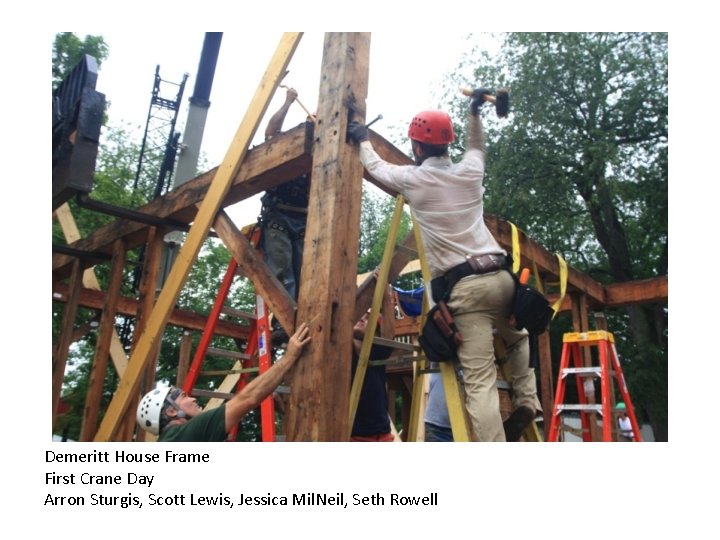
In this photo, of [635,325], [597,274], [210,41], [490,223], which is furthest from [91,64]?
[597,274]

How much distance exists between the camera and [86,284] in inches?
300

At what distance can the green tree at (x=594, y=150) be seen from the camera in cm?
1349

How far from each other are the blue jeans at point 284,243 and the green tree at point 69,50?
11.2 m

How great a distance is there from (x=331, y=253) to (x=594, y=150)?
1123 centimetres

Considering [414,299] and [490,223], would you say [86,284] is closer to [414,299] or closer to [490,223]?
[414,299]

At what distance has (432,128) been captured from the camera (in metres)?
3.39

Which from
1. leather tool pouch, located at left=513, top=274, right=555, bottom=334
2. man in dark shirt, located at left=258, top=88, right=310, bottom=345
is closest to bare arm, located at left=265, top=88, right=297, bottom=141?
man in dark shirt, located at left=258, top=88, right=310, bottom=345

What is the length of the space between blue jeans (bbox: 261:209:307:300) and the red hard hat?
1.67m

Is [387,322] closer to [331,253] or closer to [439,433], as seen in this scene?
[439,433]

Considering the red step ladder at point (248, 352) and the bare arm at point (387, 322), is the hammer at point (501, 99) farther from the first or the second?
the red step ladder at point (248, 352)

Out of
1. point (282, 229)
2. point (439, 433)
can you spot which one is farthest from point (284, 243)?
point (439, 433)

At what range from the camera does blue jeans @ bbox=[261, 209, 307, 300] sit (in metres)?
4.77

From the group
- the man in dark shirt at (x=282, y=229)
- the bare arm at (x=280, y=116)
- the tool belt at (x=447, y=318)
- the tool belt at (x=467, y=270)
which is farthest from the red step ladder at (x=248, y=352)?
the tool belt at (x=467, y=270)

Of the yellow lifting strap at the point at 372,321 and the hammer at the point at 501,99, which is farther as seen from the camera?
the yellow lifting strap at the point at 372,321
